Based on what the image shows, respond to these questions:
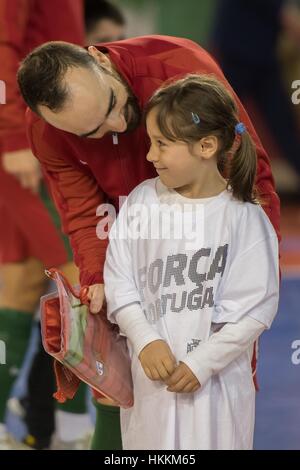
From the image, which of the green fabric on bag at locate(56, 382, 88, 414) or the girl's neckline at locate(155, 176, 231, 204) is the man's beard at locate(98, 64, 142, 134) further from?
the green fabric on bag at locate(56, 382, 88, 414)

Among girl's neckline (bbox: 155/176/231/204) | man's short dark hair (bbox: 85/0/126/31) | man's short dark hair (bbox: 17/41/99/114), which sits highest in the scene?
man's short dark hair (bbox: 17/41/99/114)

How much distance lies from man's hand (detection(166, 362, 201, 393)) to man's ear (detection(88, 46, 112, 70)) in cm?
54

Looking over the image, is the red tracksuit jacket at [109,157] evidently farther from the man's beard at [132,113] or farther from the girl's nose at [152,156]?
the girl's nose at [152,156]

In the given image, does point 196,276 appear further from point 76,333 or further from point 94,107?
point 94,107

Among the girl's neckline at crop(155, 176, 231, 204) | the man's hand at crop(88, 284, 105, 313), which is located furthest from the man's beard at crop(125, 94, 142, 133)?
the man's hand at crop(88, 284, 105, 313)

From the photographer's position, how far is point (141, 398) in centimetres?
168

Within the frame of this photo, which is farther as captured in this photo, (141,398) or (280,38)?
(280,38)

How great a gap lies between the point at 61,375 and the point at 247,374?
0.33 m

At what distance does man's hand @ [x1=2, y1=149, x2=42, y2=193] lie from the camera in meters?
2.20

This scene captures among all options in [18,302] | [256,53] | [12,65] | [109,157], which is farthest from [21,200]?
[256,53]

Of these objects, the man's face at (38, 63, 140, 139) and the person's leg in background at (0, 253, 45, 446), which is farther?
the person's leg in background at (0, 253, 45, 446)

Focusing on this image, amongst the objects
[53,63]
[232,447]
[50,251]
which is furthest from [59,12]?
[232,447]
